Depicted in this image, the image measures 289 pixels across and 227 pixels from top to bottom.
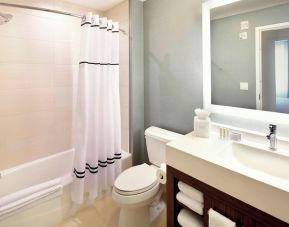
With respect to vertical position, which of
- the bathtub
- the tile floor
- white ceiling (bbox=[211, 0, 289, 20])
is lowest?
the tile floor

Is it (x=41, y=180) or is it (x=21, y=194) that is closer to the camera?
(x=21, y=194)

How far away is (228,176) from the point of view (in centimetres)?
98

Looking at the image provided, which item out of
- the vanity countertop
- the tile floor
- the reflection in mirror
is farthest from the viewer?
the tile floor

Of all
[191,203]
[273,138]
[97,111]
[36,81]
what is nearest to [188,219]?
[191,203]

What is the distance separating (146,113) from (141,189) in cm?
95

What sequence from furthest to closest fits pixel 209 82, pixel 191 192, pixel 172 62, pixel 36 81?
pixel 36 81 < pixel 172 62 < pixel 209 82 < pixel 191 192

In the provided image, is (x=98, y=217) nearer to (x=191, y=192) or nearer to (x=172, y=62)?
(x=191, y=192)

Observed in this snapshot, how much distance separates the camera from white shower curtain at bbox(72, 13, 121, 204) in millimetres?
1718

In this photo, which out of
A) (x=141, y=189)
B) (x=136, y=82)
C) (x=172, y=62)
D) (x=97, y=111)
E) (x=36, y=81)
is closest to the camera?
(x=141, y=189)

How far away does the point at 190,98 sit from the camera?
1.83 metres

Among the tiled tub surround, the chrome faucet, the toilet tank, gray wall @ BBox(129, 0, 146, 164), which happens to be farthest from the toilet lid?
the tiled tub surround

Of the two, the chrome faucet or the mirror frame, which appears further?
the mirror frame

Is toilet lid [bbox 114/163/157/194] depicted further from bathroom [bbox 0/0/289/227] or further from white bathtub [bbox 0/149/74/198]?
white bathtub [bbox 0/149/74/198]

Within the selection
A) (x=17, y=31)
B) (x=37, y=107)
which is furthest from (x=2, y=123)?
(x=17, y=31)
